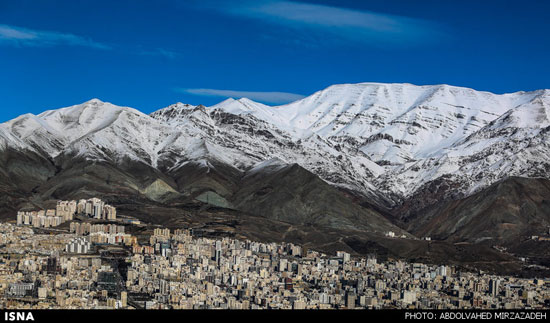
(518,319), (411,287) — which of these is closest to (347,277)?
(411,287)

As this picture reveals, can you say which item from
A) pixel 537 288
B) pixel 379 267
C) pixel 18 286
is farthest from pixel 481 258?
pixel 18 286

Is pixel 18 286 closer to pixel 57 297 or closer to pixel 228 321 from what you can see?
pixel 57 297

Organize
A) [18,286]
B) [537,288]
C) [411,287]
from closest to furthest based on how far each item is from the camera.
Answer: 1. [18,286]
2. [411,287]
3. [537,288]

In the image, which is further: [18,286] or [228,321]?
[18,286]

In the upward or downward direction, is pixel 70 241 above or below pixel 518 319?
above

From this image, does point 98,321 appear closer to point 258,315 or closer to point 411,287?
point 258,315

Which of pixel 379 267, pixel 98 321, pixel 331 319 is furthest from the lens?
pixel 379 267
